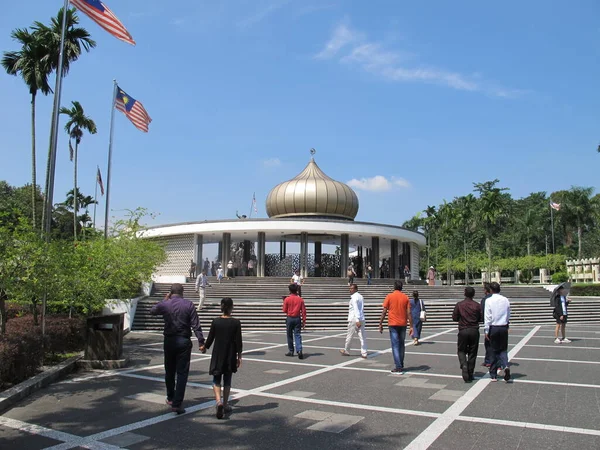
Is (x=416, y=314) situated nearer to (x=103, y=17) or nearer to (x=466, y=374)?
(x=466, y=374)

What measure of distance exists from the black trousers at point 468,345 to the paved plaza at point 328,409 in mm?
370

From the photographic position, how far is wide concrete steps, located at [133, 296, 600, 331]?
63.5 ft

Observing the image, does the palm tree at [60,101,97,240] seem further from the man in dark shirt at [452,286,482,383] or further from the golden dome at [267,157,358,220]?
the man in dark shirt at [452,286,482,383]

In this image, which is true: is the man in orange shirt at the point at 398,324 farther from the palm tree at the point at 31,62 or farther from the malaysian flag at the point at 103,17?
the palm tree at the point at 31,62

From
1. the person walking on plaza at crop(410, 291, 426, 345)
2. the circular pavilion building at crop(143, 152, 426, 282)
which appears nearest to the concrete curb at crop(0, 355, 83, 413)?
the person walking on plaza at crop(410, 291, 426, 345)

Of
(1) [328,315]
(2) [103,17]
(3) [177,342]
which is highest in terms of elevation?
(2) [103,17]

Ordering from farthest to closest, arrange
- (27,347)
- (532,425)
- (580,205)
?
1. (580,205)
2. (27,347)
3. (532,425)

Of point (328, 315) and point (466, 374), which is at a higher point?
point (466, 374)

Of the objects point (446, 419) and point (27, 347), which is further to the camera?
point (27, 347)

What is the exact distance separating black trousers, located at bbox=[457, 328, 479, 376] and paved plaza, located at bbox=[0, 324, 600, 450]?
1.21 ft

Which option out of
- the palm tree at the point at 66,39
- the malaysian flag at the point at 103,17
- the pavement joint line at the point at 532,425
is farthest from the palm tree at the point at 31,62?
the pavement joint line at the point at 532,425

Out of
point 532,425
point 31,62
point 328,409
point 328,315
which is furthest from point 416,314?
point 31,62

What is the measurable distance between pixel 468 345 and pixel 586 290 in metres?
28.8

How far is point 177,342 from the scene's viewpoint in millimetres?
6582
